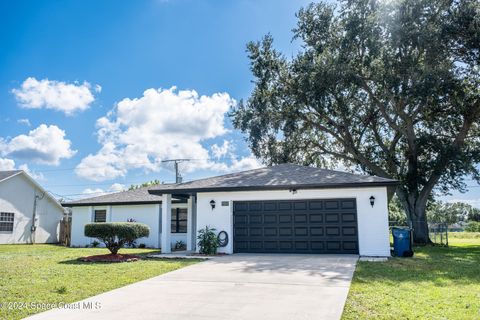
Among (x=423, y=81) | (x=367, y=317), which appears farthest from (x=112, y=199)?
(x=367, y=317)

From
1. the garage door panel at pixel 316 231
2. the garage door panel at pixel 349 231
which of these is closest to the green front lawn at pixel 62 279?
the garage door panel at pixel 316 231

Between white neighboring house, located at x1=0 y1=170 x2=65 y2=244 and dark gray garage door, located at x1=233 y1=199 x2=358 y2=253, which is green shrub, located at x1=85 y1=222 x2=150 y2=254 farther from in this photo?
white neighboring house, located at x1=0 y1=170 x2=65 y2=244

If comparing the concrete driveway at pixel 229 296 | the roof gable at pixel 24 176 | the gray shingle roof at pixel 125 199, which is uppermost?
the roof gable at pixel 24 176

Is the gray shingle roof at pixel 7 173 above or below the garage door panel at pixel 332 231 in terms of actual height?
above

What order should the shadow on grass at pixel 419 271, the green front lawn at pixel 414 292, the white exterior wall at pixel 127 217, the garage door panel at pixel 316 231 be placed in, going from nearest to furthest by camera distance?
the green front lawn at pixel 414 292, the shadow on grass at pixel 419 271, the garage door panel at pixel 316 231, the white exterior wall at pixel 127 217

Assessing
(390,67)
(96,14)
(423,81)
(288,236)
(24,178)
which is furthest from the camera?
(24,178)

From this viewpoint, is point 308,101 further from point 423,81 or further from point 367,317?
point 367,317

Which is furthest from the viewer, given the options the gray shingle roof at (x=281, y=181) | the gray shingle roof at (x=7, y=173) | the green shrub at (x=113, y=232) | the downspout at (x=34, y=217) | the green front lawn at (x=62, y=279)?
the downspout at (x=34, y=217)

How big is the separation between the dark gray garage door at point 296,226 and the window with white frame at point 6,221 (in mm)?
16139

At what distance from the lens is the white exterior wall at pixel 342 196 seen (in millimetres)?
12969

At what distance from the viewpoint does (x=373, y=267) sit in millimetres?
10023

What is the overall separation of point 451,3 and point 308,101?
8.26 metres

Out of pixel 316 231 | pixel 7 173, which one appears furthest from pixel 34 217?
pixel 316 231

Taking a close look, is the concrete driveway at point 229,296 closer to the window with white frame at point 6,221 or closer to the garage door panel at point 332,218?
the garage door panel at point 332,218
